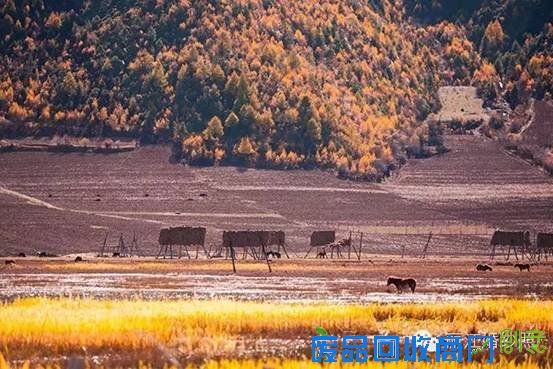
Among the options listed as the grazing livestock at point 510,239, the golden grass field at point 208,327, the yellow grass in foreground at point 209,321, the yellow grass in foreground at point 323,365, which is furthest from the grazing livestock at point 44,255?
the yellow grass in foreground at point 323,365

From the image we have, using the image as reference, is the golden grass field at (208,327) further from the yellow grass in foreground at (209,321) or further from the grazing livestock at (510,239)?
the grazing livestock at (510,239)

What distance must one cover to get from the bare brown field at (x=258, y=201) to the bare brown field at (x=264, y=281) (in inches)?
1433

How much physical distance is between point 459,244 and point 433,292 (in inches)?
3458

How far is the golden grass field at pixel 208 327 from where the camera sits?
99.2 ft

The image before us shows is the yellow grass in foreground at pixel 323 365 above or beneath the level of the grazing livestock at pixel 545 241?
above

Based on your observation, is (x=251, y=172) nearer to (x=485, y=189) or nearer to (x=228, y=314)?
(x=485, y=189)

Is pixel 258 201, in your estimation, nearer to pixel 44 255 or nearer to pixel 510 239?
pixel 510 239

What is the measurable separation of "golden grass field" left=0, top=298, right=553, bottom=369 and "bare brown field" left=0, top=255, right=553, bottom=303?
1037 centimetres

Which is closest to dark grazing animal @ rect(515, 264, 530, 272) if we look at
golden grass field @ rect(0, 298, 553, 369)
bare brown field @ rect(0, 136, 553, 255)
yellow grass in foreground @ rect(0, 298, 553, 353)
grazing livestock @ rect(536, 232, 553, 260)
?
grazing livestock @ rect(536, 232, 553, 260)

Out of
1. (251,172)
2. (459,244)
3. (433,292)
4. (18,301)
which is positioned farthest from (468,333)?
(251,172)

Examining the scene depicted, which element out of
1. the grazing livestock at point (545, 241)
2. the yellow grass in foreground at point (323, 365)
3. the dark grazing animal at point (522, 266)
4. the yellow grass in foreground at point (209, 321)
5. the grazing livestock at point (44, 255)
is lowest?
the grazing livestock at point (44, 255)

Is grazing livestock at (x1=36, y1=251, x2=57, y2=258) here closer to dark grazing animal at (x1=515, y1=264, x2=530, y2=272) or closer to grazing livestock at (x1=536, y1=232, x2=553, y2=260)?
dark grazing animal at (x1=515, y1=264, x2=530, y2=272)

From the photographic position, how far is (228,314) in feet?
130

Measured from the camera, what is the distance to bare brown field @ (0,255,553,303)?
5828cm
